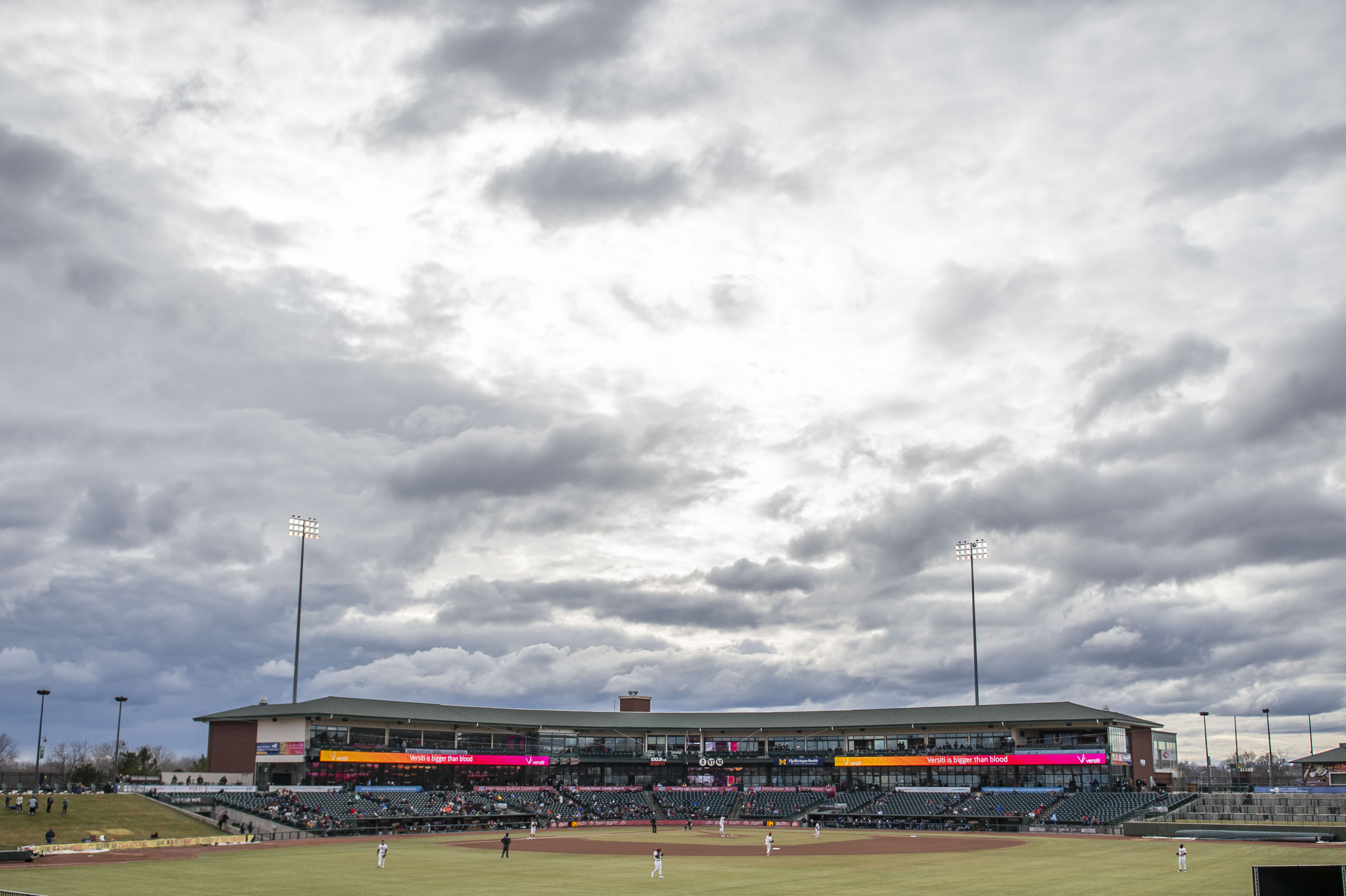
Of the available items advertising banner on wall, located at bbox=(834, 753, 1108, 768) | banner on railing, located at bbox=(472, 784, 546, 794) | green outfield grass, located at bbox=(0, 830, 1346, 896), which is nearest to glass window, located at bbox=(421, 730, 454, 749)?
banner on railing, located at bbox=(472, 784, 546, 794)

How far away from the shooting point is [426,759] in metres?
115

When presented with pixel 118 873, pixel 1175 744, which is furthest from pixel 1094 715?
pixel 118 873

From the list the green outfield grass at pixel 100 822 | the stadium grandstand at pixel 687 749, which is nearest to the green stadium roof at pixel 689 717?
the stadium grandstand at pixel 687 749

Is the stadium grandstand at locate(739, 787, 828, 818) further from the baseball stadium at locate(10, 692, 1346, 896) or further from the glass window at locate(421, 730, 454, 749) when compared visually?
the glass window at locate(421, 730, 454, 749)

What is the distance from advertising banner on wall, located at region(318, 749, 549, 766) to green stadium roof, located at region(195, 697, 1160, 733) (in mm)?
3593

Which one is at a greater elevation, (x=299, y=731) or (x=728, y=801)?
(x=299, y=731)

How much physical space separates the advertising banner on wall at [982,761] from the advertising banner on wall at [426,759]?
3783 cm

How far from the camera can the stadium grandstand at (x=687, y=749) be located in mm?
107375

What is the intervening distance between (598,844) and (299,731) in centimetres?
4013

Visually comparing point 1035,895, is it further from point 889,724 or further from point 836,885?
point 889,724

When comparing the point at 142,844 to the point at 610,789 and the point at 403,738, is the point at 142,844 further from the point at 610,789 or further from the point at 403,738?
the point at 610,789

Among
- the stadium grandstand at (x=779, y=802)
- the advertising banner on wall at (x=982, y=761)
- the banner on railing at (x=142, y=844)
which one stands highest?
the advertising banner on wall at (x=982, y=761)

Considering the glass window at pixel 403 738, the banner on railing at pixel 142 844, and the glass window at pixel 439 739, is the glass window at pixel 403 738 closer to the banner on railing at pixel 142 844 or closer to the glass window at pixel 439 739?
the glass window at pixel 439 739

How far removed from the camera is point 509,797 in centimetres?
11388
